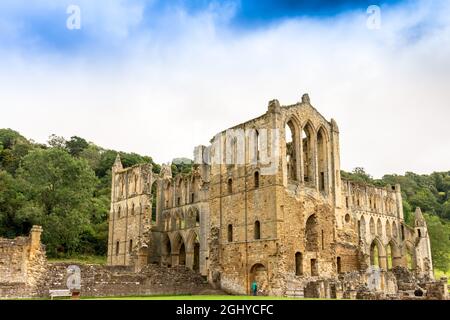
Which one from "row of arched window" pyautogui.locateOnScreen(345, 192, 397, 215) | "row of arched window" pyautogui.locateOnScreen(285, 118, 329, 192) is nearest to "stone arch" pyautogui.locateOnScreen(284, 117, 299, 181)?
"row of arched window" pyautogui.locateOnScreen(285, 118, 329, 192)

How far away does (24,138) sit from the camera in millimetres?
81000

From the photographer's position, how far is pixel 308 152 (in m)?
34.2

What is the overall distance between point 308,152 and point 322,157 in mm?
1175

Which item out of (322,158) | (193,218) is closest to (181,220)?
(193,218)

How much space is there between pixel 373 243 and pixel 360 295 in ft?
86.4

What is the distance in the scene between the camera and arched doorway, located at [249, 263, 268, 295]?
28828 millimetres

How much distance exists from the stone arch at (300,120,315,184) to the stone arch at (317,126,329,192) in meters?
0.92

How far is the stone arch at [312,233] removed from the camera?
31906 mm

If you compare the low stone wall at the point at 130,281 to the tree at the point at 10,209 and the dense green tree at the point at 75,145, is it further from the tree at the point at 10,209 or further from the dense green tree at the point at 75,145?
the dense green tree at the point at 75,145

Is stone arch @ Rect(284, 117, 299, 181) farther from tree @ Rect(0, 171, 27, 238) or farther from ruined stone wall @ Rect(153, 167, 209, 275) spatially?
tree @ Rect(0, 171, 27, 238)

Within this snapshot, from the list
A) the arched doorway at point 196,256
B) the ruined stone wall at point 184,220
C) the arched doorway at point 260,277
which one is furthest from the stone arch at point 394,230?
the arched doorway at point 260,277

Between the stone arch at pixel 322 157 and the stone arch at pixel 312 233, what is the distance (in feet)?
8.58
